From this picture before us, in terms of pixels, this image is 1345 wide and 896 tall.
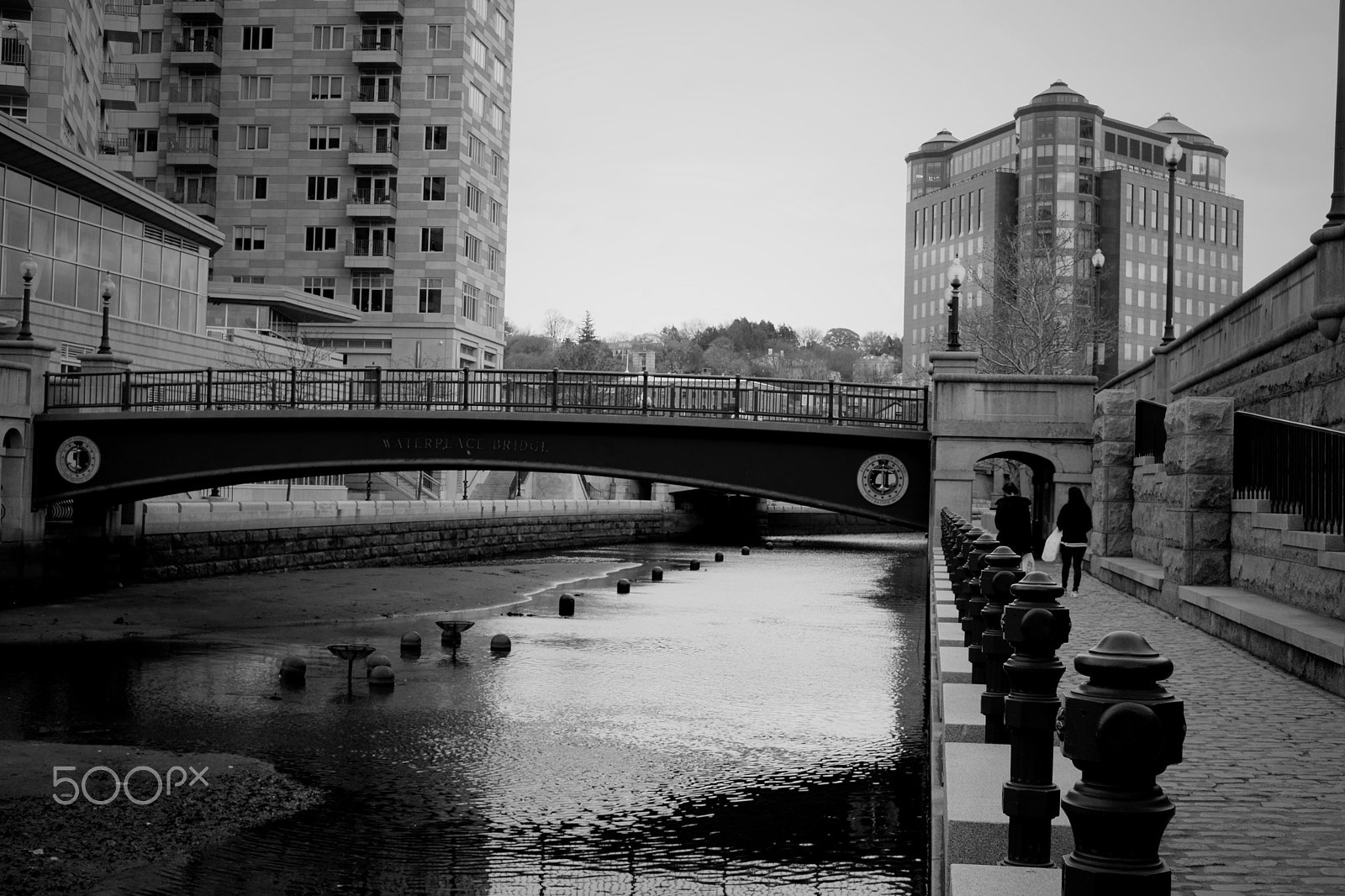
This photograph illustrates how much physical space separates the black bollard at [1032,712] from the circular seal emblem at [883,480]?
21416 mm

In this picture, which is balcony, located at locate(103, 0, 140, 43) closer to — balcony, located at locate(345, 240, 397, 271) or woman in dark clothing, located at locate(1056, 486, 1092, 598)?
balcony, located at locate(345, 240, 397, 271)

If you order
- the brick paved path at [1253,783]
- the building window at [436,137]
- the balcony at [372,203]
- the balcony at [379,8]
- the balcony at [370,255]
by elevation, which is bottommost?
the brick paved path at [1253,783]

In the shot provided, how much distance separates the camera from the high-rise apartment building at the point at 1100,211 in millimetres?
119750

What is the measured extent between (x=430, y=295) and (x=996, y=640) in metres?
70.4

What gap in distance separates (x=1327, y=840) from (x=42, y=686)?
59.0ft

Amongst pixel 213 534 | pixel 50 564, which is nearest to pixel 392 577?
pixel 213 534

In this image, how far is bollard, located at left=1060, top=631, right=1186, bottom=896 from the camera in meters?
2.99

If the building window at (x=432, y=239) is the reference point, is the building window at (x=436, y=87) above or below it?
above

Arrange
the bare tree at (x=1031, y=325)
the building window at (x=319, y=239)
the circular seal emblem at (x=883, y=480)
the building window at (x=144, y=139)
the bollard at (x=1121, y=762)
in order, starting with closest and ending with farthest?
the bollard at (x=1121, y=762), the circular seal emblem at (x=883, y=480), the bare tree at (x=1031, y=325), the building window at (x=319, y=239), the building window at (x=144, y=139)

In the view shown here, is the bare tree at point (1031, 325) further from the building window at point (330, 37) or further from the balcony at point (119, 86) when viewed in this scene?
the balcony at point (119, 86)

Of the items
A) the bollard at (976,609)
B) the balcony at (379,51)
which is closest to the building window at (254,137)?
the balcony at (379,51)

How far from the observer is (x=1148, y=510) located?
62.3 ft

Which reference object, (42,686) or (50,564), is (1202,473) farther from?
(50,564)

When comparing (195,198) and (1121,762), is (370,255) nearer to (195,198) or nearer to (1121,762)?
(195,198)
